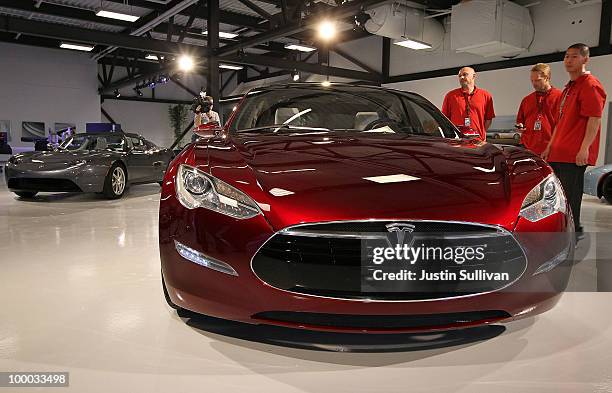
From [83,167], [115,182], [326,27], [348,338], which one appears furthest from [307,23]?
A: [348,338]

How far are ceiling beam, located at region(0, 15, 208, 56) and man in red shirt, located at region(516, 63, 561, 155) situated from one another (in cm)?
798

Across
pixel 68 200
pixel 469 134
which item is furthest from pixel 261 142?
pixel 68 200

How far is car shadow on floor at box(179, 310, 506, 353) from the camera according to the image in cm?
155

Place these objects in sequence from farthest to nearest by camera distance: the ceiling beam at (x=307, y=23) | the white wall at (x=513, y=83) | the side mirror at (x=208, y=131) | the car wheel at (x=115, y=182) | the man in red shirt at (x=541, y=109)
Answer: the white wall at (x=513, y=83), the ceiling beam at (x=307, y=23), the car wheel at (x=115, y=182), the man in red shirt at (x=541, y=109), the side mirror at (x=208, y=131)

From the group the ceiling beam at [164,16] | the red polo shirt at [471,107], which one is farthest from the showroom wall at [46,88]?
the red polo shirt at [471,107]

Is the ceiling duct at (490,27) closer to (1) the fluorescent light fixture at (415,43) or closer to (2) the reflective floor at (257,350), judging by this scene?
(1) the fluorescent light fixture at (415,43)

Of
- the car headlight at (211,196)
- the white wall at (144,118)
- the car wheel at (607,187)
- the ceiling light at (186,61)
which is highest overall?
the ceiling light at (186,61)

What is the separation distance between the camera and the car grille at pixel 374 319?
1317mm

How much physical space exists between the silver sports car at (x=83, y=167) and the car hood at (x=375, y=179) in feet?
13.8

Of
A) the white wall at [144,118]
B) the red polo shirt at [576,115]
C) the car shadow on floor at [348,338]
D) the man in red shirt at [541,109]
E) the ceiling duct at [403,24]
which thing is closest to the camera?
the car shadow on floor at [348,338]

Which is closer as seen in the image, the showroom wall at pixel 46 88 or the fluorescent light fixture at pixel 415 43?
the fluorescent light fixture at pixel 415 43

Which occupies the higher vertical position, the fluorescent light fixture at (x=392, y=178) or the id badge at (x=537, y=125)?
the id badge at (x=537, y=125)

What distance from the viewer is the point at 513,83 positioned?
10.6 meters

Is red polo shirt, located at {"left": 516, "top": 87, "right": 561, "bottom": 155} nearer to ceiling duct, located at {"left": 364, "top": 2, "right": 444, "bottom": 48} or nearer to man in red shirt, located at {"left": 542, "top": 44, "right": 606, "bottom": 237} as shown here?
man in red shirt, located at {"left": 542, "top": 44, "right": 606, "bottom": 237}
